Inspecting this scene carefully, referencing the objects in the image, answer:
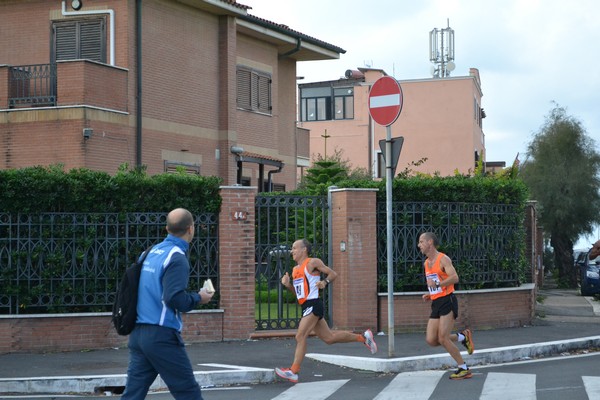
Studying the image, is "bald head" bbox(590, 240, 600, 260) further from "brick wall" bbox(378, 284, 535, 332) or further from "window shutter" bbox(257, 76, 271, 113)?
"brick wall" bbox(378, 284, 535, 332)

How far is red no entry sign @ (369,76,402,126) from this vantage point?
13.4 metres

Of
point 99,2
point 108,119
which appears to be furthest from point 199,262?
point 99,2

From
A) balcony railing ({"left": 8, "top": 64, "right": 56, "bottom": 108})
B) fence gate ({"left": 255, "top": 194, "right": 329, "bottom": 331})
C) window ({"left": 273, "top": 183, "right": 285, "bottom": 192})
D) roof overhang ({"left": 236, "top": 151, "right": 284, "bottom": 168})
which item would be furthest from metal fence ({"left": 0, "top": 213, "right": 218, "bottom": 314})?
window ({"left": 273, "top": 183, "right": 285, "bottom": 192})

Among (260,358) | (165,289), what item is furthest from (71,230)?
(165,289)

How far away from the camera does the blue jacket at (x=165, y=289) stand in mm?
7023

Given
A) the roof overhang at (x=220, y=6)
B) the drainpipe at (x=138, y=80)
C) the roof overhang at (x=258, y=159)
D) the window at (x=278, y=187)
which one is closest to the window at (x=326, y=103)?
the window at (x=278, y=187)

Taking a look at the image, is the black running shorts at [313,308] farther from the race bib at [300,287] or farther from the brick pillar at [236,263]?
the brick pillar at [236,263]

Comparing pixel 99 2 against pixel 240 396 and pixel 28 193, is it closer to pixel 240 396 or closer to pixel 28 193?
pixel 28 193

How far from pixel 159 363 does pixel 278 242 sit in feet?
28.9

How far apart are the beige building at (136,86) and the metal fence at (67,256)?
6872 millimetres

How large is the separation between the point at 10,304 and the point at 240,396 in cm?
518

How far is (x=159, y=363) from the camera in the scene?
7016 mm

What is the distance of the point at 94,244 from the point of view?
48.4ft

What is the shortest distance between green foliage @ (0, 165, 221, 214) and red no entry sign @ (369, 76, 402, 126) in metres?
3.20
